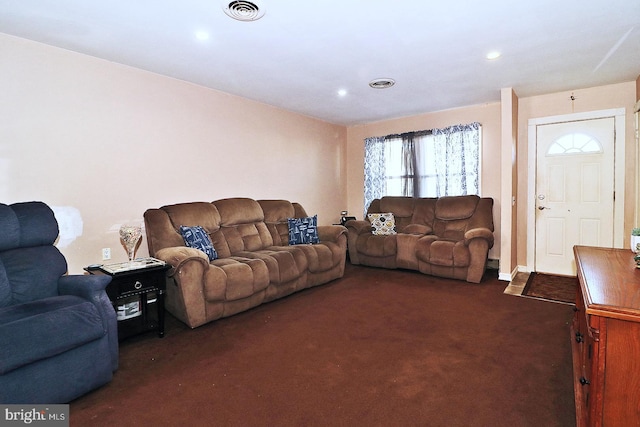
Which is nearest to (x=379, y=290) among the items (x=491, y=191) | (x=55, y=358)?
(x=491, y=191)

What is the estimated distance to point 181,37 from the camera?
268cm

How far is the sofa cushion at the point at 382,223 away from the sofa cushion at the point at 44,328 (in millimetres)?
3887

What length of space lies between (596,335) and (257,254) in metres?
2.90

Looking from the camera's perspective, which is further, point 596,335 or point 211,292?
point 211,292

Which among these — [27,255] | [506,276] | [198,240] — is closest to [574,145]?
[506,276]

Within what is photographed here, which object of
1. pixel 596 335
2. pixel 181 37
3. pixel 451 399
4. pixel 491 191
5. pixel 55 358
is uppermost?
pixel 181 37

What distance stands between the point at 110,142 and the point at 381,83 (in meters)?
2.86

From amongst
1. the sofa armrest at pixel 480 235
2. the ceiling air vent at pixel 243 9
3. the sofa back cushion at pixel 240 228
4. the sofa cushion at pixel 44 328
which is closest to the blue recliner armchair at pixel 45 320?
the sofa cushion at pixel 44 328

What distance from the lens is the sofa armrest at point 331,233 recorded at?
432cm

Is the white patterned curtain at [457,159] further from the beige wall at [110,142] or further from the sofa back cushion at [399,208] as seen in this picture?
the beige wall at [110,142]

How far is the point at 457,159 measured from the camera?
16.8ft

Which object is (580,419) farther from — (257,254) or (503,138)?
(503,138)

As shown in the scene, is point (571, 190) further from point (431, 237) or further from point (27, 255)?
point (27, 255)

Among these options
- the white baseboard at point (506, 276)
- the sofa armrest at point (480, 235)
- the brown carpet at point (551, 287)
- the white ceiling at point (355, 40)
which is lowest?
the brown carpet at point (551, 287)
